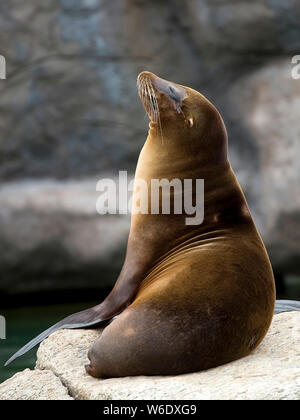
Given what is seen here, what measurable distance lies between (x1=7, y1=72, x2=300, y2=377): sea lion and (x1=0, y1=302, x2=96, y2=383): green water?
1.20m

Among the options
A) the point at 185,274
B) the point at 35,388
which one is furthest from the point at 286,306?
the point at 35,388

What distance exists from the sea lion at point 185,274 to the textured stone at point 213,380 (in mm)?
76

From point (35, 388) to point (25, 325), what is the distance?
2.91 meters

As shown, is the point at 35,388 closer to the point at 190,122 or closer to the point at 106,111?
the point at 190,122

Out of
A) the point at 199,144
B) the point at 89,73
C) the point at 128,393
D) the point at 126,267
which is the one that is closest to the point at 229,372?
the point at 128,393

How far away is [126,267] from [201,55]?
3.90m

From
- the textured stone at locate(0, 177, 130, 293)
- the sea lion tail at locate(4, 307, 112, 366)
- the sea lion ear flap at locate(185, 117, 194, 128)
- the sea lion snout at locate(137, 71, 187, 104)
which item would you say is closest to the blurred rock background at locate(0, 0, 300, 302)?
the textured stone at locate(0, 177, 130, 293)

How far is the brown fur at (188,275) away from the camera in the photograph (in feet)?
9.66

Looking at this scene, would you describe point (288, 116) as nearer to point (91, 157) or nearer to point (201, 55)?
point (201, 55)

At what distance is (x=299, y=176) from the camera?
6688 millimetres

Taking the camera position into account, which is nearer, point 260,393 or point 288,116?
point 260,393

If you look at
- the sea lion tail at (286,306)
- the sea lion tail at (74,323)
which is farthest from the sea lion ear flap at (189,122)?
the sea lion tail at (286,306)

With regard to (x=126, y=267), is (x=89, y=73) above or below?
above

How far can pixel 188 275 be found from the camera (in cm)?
311
